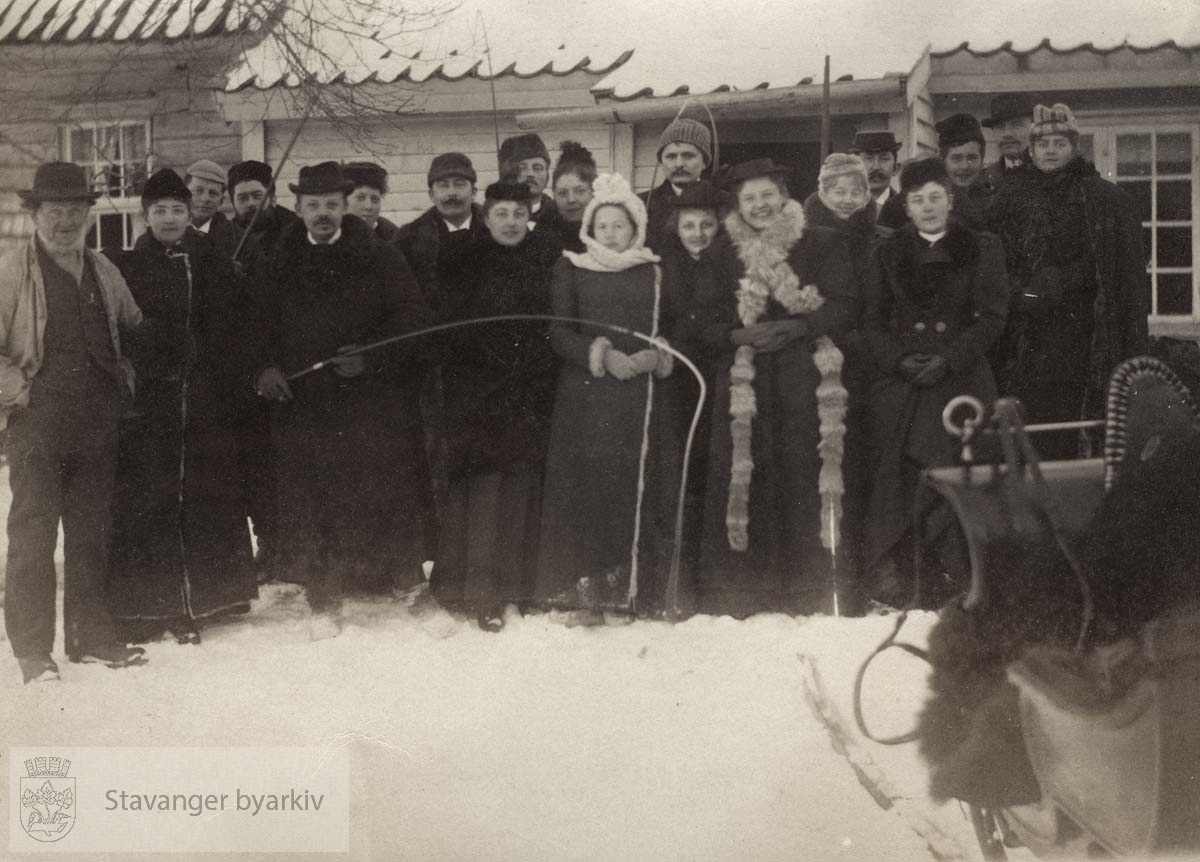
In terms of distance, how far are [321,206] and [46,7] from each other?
51.5 inches

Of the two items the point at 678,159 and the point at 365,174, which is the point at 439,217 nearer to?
the point at 365,174

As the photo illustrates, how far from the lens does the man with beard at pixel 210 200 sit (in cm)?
477

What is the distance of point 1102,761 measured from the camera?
2932mm

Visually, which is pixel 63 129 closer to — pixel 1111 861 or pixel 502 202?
pixel 502 202

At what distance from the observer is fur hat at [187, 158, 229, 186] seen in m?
4.79

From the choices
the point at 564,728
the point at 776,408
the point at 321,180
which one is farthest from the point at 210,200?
the point at 564,728

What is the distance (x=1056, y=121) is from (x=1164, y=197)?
758 mm

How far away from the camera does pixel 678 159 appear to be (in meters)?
4.49

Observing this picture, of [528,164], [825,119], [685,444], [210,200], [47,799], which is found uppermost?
[825,119]

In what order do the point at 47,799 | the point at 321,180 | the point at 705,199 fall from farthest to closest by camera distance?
the point at 321,180 → the point at 705,199 → the point at 47,799

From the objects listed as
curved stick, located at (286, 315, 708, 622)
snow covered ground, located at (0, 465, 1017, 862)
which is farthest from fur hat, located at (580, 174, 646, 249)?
snow covered ground, located at (0, 465, 1017, 862)

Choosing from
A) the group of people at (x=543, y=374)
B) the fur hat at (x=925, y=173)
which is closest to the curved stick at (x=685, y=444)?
the group of people at (x=543, y=374)

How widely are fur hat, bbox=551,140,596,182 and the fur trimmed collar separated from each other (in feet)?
2.25

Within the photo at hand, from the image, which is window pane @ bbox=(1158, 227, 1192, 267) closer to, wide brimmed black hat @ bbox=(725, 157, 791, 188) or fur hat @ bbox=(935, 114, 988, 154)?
fur hat @ bbox=(935, 114, 988, 154)
